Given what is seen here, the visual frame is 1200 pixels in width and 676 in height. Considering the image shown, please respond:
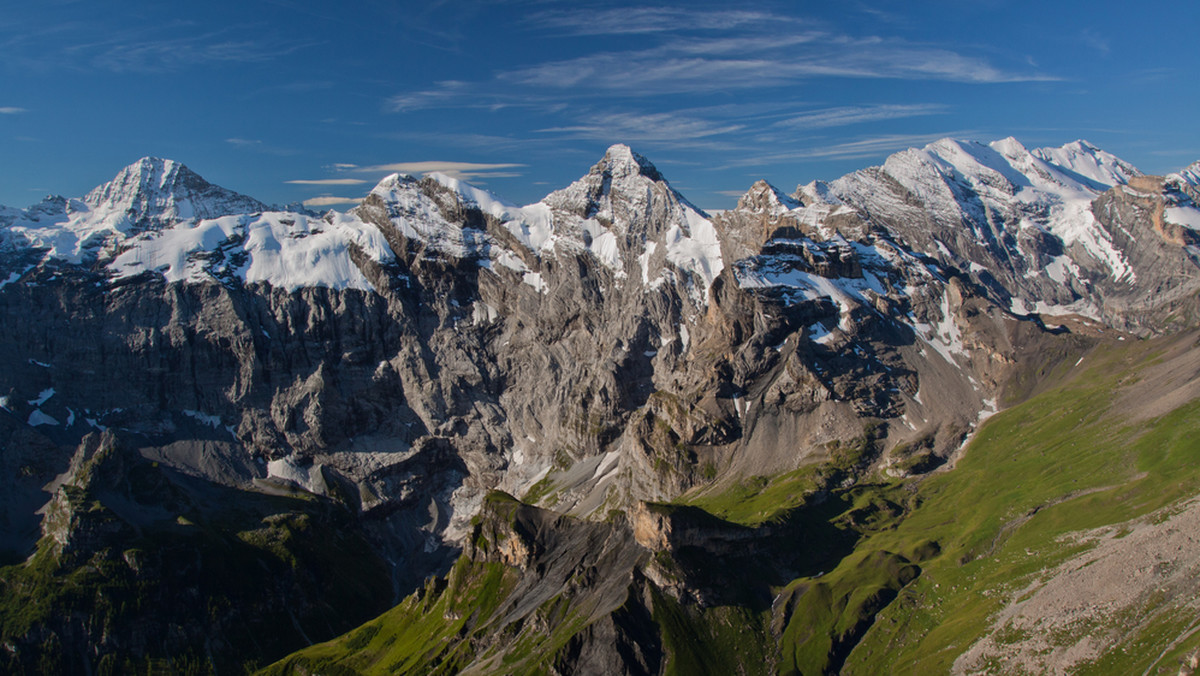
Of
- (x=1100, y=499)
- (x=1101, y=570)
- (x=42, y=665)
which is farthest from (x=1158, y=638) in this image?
(x=42, y=665)

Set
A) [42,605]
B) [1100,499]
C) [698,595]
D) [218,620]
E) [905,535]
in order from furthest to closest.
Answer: [218,620]
[42,605]
[905,535]
[1100,499]
[698,595]

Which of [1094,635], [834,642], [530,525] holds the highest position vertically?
[530,525]

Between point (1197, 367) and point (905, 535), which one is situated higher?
point (1197, 367)

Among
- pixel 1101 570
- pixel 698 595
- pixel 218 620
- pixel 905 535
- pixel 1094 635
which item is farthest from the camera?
pixel 218 620

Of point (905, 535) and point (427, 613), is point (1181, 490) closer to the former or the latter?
point (905, 535)

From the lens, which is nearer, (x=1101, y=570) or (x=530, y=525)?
(x=1101, y=570)

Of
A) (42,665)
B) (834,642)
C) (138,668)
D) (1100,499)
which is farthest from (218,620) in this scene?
(1100,499)
